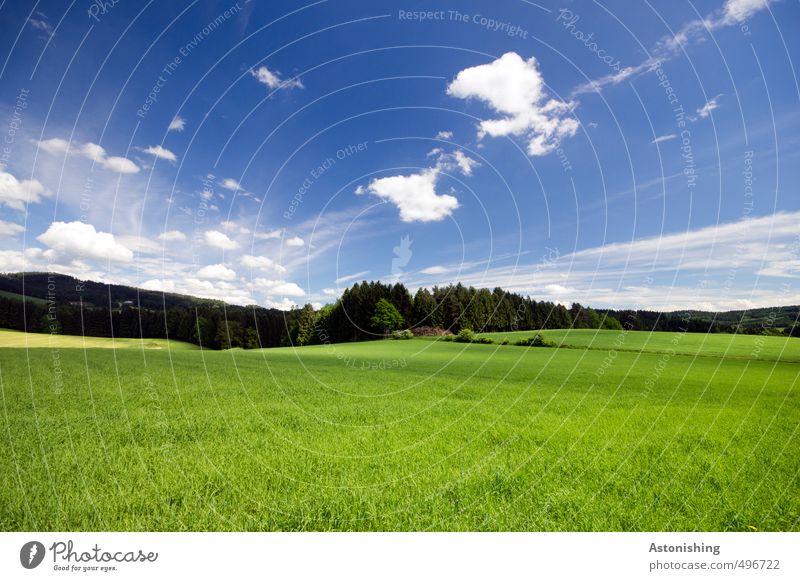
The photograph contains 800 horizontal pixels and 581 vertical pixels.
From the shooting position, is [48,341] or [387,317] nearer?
[48,341]

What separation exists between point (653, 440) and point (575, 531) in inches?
193

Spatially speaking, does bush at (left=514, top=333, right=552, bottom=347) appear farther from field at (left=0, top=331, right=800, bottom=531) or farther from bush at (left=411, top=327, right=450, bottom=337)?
field at (left=0, top=331, right=800, bottom=531)

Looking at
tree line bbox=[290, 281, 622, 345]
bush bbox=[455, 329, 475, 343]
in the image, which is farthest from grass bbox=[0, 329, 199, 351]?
bush bbox=[455, 329, 475, 343]

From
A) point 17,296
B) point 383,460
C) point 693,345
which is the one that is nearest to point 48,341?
point 17,296

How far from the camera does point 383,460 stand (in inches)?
237

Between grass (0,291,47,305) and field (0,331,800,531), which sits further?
grass (0,291,47,305)

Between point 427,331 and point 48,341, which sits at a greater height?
point 48,341

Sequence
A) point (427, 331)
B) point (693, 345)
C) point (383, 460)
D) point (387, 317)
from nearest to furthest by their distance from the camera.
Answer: point (383, 460) < point (693, 345) < point (387, 317) < point (427, 331)

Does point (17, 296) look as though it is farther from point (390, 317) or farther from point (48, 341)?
point (390, 317)

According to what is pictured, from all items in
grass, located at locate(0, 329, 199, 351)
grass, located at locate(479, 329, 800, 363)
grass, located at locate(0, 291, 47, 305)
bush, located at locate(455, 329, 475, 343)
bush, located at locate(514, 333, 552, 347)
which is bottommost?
grass, located at locate(479, 329, 800, 363)

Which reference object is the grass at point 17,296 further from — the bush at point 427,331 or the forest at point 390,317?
the bush at point 427,331

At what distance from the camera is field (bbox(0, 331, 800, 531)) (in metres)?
4.39

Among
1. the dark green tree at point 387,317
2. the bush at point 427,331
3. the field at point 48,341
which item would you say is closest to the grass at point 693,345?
the bush at point 427,331

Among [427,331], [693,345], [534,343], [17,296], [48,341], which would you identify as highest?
[17,296]
